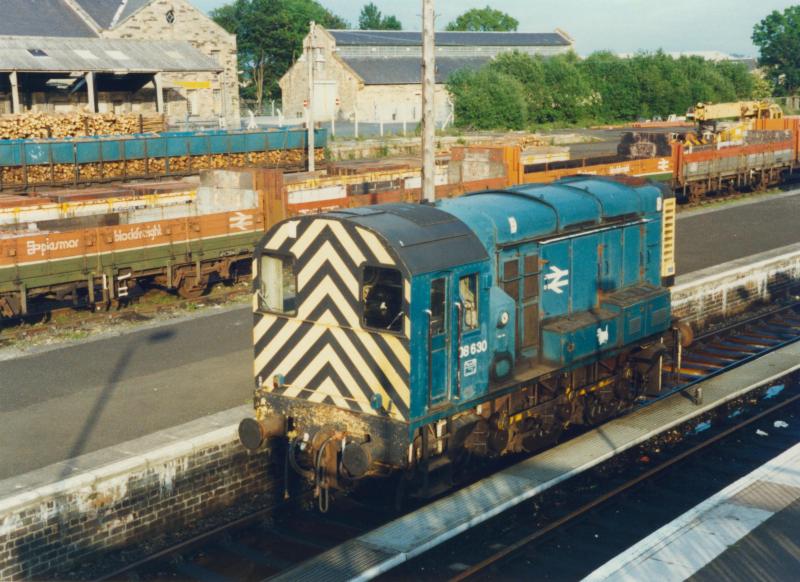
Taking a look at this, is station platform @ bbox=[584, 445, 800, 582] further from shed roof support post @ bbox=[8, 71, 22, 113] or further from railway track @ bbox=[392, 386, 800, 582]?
shed roof support post @ bbox=[8, 71, 22, 113]

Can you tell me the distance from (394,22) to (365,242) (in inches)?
4885

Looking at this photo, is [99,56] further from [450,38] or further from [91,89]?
[450,38]

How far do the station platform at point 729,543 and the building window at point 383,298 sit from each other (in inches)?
127

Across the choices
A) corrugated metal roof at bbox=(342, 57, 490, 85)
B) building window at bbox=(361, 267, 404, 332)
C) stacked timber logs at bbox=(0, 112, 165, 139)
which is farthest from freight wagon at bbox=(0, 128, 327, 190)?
corrugated metal roof at bbox=(342, 57, 490, 85)

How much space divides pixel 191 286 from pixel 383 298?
11.6m

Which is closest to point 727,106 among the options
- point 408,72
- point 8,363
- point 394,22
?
point 408,72

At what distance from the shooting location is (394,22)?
129375mm

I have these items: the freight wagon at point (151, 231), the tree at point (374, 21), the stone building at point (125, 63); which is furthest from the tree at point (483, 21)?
the freight wagon at point (151, 231)

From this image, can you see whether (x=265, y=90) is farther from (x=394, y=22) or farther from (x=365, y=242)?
(x=365, y=242)

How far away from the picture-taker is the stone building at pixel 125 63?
154ft

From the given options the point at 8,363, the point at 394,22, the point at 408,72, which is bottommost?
the point at 8,363

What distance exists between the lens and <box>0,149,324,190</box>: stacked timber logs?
34.0 meters

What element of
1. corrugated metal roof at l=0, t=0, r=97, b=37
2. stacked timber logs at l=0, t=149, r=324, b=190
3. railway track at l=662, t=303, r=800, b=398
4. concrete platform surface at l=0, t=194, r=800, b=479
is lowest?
railway track at l=662, t=303, r=800, b=398

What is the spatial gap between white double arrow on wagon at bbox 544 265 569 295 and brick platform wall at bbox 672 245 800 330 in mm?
8173
